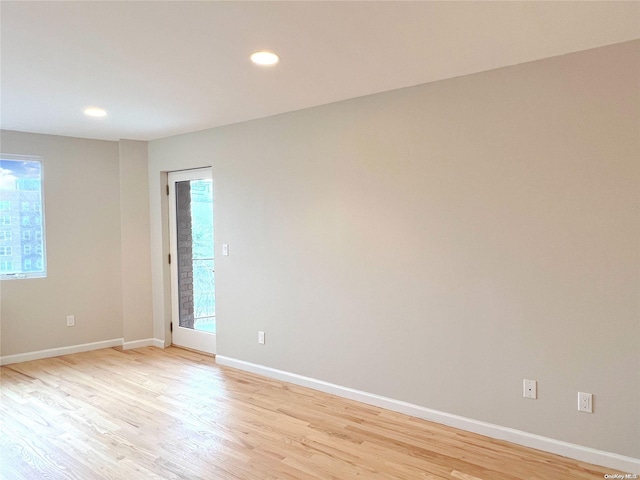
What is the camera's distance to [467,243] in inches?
109

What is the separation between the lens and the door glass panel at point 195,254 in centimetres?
461

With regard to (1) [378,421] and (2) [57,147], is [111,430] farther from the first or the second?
(2) [57,147]

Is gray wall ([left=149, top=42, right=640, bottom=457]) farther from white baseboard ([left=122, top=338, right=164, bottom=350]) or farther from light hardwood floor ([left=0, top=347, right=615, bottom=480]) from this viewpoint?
white baseboard ([left=122, top=338, right=164, bottom=350])

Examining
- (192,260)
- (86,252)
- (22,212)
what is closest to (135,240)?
(86,252)

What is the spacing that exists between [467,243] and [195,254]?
3203 mm

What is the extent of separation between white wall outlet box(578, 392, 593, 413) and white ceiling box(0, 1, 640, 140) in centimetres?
201

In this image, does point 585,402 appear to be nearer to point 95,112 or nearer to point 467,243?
point 467,243

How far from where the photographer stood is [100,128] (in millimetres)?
4277

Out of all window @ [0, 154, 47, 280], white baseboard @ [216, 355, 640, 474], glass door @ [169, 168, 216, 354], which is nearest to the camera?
white baseboard @ [216, 355, 640, 474]

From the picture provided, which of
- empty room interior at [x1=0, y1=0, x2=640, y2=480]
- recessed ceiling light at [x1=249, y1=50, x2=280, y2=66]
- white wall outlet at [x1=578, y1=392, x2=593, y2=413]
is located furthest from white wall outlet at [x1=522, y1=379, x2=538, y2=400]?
recessed ceiling light at [x1=249, y1=50, x2=280, y2=66]

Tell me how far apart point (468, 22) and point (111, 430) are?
3.38 meters

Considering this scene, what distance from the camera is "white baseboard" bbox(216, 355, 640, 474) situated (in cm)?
234

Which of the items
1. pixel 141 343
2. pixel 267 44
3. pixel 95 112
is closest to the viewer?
pixel 267 44

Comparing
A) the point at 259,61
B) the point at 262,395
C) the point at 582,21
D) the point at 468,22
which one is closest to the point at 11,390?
the point at 262,395
